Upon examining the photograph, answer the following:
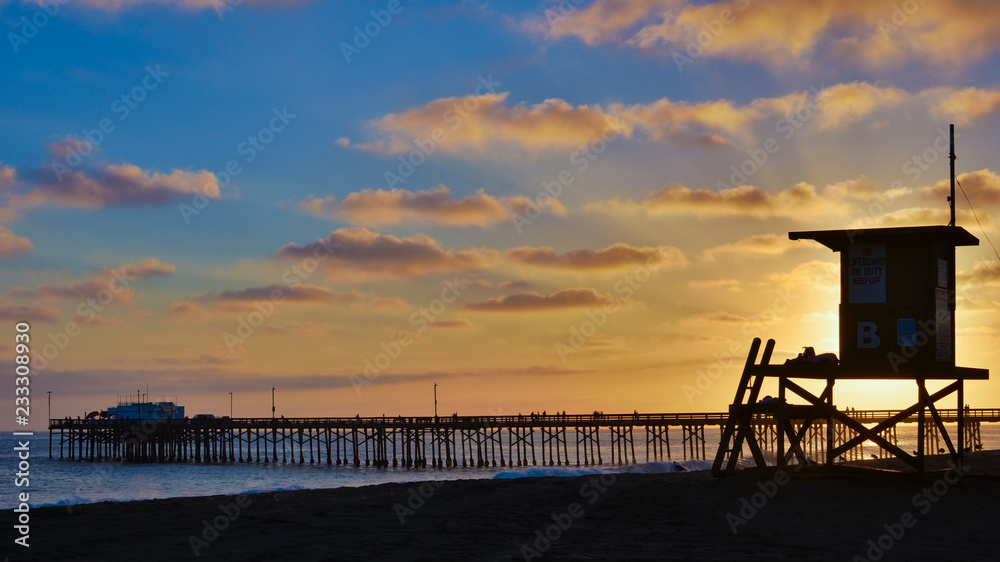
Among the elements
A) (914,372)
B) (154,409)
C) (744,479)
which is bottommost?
(154,409)

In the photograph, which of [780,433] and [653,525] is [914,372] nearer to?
[780,433]

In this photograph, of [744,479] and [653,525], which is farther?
[744,479]

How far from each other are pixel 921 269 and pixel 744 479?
19.0 ft

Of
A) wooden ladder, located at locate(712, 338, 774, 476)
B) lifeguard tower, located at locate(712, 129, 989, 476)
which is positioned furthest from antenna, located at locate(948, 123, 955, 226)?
wooden ladder, located at locate(712, 338, 774, 476)

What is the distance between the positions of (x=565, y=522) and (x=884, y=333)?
8.79m

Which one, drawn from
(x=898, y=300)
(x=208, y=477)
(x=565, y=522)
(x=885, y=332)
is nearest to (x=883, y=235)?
(x=898, y=300)

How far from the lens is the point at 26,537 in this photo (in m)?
12.3

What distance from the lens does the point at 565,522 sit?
14.2 m

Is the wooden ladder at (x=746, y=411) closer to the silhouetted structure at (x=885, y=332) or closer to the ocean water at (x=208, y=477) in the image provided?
the silhouetted structure at (x=885, y=332)

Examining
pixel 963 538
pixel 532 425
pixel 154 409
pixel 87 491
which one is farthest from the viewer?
pixel 154 409

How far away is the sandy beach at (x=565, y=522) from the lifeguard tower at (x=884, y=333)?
122 cm

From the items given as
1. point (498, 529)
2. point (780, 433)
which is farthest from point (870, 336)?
point (498, 529)

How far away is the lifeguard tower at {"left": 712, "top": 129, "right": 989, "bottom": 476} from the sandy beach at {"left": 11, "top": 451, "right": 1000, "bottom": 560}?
1216 millimetres

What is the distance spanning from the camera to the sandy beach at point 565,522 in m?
11.6
